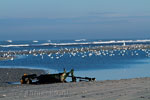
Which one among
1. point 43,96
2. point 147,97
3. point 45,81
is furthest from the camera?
point 45,81

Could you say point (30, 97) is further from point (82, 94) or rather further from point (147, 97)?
point (147, 97)

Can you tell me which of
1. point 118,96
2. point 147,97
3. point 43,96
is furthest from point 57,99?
point 147,97

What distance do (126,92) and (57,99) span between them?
288cm

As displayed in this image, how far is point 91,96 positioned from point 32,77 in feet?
42.1

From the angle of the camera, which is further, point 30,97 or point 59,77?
point 59,77

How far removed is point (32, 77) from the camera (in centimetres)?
2642

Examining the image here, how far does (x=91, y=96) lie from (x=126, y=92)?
5.36ft

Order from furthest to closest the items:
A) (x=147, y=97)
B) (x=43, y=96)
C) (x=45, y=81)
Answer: (x=45, y=81), (x=43, y=96), (x=147, y=97)

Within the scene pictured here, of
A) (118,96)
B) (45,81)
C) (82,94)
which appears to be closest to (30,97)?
(82,94)

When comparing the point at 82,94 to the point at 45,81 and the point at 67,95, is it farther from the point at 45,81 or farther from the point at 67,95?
the point at 45,81

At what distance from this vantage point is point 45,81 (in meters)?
25.2

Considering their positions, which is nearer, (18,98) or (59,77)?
(18,98)

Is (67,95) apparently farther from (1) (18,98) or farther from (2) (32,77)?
(2) (32,77)

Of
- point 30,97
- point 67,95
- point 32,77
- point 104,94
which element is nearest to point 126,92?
point 104,94
